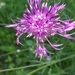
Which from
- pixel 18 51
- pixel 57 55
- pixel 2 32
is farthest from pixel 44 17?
pixel 2 32

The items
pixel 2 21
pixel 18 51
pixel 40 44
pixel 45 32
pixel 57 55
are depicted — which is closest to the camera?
pixel 45 32

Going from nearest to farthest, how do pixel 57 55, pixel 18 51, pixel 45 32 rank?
pixel 45 32 < pixel 57 55 < pixel 18 51

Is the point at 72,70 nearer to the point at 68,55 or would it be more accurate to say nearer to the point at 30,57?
the point at 68,55

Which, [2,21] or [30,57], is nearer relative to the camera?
[30,57]

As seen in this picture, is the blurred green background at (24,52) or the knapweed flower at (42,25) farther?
the blurred green background at (24,52)

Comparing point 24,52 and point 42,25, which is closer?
point 42,25

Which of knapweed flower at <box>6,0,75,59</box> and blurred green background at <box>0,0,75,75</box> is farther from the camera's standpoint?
blurred green background at <box>0,0,75,75</box>

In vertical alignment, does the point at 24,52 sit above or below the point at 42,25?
below

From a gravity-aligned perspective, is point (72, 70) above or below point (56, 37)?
below
